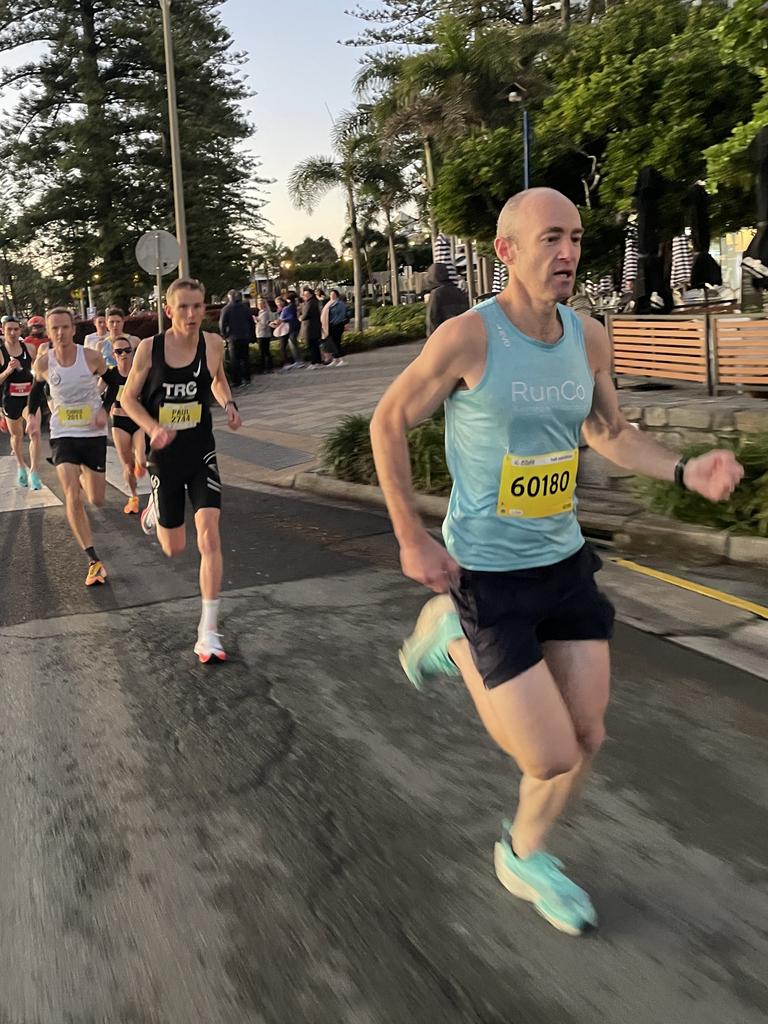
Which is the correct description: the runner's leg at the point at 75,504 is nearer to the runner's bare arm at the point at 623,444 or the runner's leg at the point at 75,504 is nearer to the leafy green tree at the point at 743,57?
the runner's bare arm at the point at 623,444

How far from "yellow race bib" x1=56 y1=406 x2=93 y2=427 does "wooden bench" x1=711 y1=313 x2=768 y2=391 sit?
6072 mm

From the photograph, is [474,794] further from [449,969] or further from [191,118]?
[191,118]

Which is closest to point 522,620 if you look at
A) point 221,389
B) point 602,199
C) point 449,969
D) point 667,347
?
point 449,969

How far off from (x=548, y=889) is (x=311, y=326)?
23.4m

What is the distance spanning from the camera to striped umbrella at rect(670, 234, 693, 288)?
84.6 ft

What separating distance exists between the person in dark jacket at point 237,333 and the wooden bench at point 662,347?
1187 cm

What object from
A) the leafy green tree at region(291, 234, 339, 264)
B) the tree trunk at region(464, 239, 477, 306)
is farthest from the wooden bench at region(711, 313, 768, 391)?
the leafy green tree at region(291, 234, 339, 264)

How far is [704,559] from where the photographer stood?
7.16m

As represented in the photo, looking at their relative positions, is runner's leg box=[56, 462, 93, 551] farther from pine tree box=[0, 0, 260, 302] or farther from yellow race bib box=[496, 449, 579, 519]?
pine tree box=[0, 0, 260, 302]

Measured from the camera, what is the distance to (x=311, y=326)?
25.4 metres

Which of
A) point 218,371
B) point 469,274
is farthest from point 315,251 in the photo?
point 218,371

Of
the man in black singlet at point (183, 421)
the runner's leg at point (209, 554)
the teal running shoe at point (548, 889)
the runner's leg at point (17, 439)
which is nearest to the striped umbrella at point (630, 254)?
the runner's leg at point (17, 439)

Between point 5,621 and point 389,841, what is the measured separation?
13.2 feet

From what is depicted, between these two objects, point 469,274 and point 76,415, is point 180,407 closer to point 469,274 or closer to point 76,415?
point 76,415
